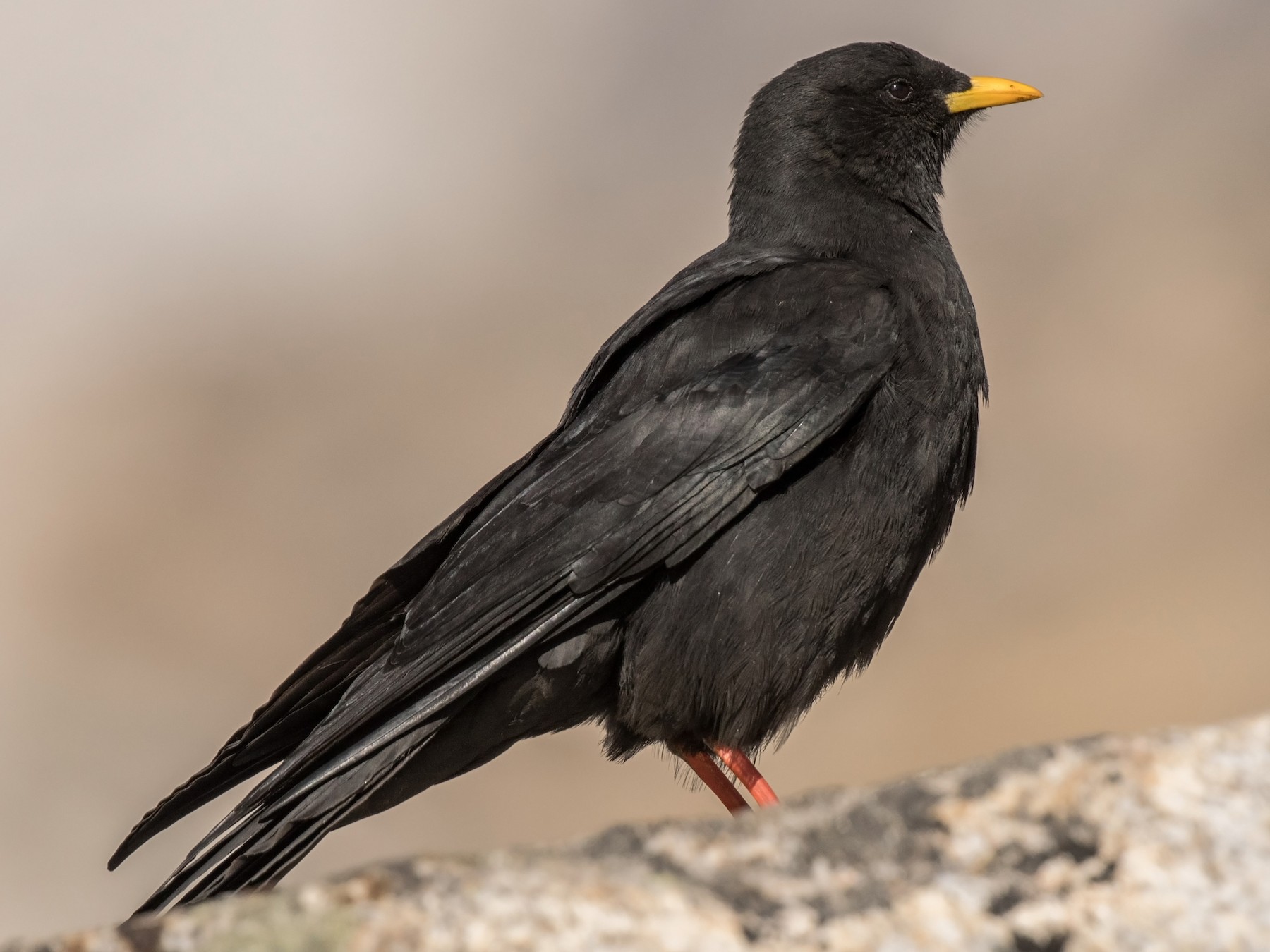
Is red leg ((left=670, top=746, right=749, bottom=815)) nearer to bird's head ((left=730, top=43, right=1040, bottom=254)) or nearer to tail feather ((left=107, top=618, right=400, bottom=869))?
tail feather ((left=107, top=618, right=400, bottom=869))

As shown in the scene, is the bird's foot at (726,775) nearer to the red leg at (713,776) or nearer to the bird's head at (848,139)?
the red leg at (713,776)

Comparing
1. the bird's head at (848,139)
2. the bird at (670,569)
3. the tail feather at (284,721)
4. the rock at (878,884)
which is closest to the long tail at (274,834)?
the bird at (670,569)

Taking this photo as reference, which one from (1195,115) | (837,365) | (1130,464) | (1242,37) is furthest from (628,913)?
(1242,37)

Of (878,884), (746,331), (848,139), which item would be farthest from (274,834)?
(848,139)

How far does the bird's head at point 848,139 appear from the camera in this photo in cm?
648

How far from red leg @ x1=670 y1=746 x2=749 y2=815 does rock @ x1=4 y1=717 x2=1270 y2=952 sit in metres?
2.12

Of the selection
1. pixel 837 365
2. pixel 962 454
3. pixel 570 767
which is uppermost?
pixel 837 365

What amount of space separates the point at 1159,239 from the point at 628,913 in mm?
19743

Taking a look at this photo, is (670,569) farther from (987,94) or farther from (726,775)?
(987,94)

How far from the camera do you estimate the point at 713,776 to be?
5.73 m

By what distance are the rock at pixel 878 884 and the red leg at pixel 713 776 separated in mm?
2118

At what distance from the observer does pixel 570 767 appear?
14.4 meters

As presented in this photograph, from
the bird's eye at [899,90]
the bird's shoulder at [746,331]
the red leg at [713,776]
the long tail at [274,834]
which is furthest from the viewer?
the bird's eye at [899,90]

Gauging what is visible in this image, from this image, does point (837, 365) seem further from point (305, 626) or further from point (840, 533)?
point (305, 626)
